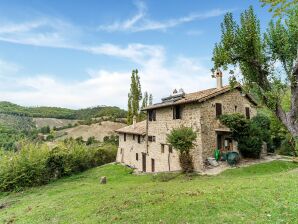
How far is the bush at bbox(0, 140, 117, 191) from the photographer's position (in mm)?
23250

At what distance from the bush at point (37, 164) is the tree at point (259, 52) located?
2185cm

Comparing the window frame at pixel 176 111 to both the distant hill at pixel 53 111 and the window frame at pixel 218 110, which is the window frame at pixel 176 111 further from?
the distant hill at pixel 53 111

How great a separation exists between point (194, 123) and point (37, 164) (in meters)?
16.7

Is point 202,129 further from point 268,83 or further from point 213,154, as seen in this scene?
point 268,83

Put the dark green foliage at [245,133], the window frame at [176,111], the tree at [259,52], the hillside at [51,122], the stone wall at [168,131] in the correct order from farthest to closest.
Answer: the hillside at [51,122] → the window frame at [176,111] → the stone wall at [168,131] → the dark green foliage at [245,133] → the tree at [259,52]

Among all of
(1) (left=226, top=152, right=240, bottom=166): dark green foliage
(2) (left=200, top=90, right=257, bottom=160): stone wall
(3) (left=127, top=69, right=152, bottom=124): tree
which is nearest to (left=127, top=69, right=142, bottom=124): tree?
(3) (left=127, top=69, right=152, bottom=124): tree

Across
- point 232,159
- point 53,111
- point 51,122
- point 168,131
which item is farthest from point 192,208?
point 53,111

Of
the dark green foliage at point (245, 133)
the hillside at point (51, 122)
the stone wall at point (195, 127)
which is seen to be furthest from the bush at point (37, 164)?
the hillside at point (51, 122)

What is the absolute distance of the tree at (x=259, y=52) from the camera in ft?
32.1

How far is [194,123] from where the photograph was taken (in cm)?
2200

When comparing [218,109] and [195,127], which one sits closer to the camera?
[195,127]

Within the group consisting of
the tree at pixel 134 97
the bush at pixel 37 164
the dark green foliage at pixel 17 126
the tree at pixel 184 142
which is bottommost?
the bush at pixel 37 164

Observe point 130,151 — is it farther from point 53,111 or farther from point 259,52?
point 53,111

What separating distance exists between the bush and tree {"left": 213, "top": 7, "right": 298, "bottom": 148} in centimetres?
2185
